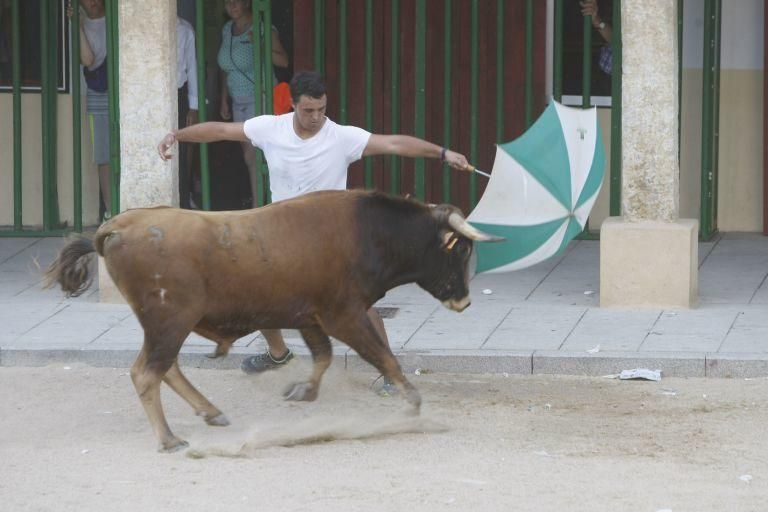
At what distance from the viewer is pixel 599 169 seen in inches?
348

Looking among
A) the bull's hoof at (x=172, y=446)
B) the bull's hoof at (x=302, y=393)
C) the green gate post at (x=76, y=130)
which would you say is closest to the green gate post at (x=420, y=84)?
the green gate post at (x=76, y=130)

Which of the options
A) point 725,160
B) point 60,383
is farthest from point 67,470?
point 725,160

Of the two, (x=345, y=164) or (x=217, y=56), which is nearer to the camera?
(x=345, y=164)

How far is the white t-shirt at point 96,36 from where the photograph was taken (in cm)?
1284

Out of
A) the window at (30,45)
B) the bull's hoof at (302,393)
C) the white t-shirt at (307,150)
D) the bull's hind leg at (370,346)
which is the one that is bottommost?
the bull's hoof at (302,393)

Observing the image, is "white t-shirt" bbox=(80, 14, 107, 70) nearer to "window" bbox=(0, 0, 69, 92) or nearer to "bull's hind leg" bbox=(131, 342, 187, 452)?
"window" bbox=(0, 0, 69, 92)

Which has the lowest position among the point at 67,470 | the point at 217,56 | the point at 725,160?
the point at 67,470

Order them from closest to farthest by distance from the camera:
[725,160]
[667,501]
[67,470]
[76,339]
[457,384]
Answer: [667,501] < [67,470] < [457,384] < [76,339] < [725,160]

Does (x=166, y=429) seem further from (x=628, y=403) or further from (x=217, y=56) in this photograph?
(x=217, y=56)

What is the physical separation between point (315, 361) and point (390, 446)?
35.6 inches

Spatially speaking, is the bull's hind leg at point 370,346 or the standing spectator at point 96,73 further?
the standing spectator at point 96,73

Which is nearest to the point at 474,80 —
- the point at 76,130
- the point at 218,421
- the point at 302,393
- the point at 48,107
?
the point at 76,130

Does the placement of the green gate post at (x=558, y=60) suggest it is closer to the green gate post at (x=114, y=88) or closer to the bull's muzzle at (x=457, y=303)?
the green gate post at (x=114, y=88)

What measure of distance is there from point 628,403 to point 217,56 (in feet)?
19.7
